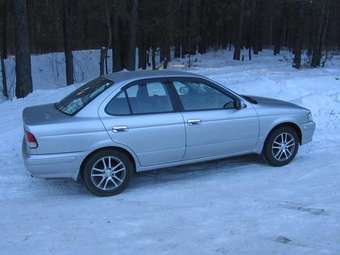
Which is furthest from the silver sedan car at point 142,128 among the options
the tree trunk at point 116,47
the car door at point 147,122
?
the tree trunk at point 116,47

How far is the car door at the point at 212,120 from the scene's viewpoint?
259 inches

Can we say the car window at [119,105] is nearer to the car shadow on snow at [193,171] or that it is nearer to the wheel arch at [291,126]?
the car shadow on snow at [193,171]

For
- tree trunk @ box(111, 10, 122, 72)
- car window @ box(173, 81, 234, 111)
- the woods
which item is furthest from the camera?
tree trunk @ box(111, 10, 122, 72)

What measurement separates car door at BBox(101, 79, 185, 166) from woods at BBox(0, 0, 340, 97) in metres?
9.08

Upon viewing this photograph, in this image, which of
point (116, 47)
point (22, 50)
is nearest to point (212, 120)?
point (22, 50)

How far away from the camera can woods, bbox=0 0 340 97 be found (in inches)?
893

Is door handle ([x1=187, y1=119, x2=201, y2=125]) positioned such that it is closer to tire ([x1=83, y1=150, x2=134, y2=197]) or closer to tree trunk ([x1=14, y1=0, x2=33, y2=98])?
tire ([x1=83, y1=150, x2=134, y2=197])

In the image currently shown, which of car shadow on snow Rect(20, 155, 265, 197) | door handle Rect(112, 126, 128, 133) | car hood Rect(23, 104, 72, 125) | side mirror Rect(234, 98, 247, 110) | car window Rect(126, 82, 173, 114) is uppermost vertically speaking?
car window Rect(126, 82, 173, 114)

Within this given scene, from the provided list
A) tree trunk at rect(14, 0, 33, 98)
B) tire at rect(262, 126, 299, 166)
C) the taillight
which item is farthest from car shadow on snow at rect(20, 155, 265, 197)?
tree trunk at rect(14, 0, 33, 98)

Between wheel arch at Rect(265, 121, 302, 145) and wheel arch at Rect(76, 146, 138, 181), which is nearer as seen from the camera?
wheel arch at Rect(76, 146, 138, 181)

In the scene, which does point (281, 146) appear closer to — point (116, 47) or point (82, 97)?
point (82, 97)

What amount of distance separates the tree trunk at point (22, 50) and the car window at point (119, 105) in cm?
900

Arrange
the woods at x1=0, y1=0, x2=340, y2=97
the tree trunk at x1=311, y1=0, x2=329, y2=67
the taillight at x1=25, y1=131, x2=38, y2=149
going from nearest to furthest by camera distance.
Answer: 1. the taillight at x1=25, y1=131, x2=38, y2=149
2. the tree trunk at x1=311, y1=0, x2=329, y2=67
3. the woods at x1=0, y1=0, x2=340, y2=97

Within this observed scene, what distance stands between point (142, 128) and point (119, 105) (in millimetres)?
411
